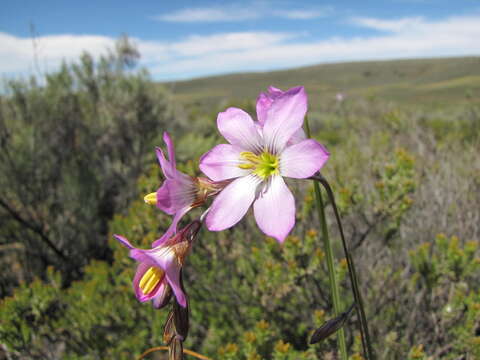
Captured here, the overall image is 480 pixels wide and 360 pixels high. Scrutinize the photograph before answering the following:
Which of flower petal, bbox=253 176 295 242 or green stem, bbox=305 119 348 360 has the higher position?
flower petal, bbox=253 176 295 242

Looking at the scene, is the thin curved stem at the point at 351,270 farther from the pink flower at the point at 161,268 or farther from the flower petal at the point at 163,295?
the flower petal at the point at 163,295

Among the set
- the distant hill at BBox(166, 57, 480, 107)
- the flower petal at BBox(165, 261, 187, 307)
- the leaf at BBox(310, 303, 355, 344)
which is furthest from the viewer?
the distant hill at BBox(166, 57, 480, 107)

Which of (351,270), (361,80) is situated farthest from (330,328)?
(361,80)

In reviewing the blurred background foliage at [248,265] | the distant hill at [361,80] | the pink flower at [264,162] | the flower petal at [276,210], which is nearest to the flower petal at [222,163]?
the pink flower at [264,162]

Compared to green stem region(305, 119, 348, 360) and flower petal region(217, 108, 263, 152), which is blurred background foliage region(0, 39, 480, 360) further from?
flower petal region(217, 108, 263, 152)

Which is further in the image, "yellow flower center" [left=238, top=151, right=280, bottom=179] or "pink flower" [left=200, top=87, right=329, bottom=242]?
"yellow flower center" [left=238, top=151, right=280, bottom=179]

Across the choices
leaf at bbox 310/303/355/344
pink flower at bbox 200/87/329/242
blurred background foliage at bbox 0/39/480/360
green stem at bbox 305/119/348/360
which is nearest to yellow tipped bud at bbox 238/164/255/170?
pink flower at bbox 200/87/329/242

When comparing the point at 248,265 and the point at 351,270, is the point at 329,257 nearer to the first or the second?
the point at 351,270
